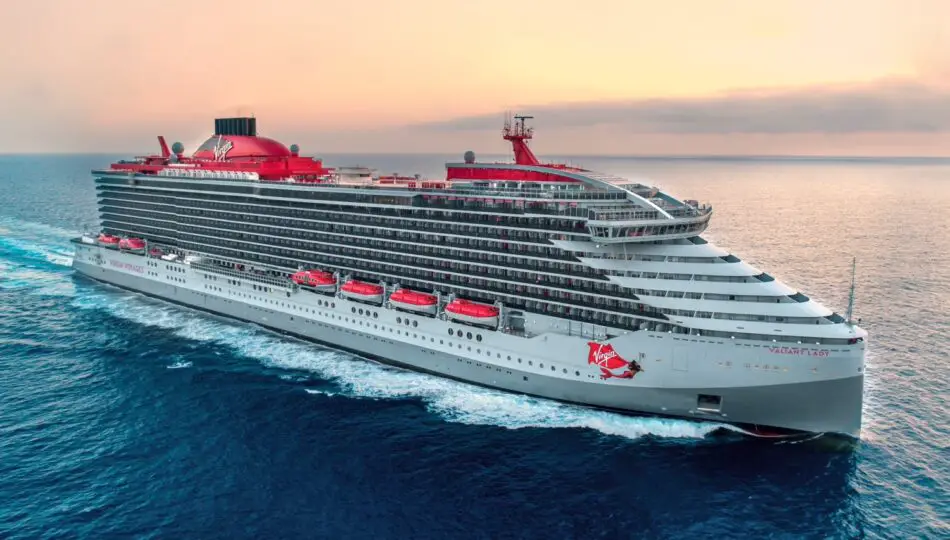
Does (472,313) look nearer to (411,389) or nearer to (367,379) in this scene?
(411,389)

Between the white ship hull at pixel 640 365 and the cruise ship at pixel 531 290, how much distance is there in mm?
98

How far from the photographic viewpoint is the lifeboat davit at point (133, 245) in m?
61.7

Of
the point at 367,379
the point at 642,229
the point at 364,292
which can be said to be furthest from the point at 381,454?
the point at 642,229

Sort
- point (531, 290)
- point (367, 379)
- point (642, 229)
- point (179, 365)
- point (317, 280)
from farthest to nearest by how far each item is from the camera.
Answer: point (317, 280) < point (179, 365) < point (367, 379) < point (531, 290) < point (642, 229)

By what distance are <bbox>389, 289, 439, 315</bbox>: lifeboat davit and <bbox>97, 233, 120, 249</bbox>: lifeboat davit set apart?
3943 centimetres

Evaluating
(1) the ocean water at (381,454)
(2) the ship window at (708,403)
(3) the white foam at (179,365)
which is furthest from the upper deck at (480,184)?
(3) the white foam at (179,365)

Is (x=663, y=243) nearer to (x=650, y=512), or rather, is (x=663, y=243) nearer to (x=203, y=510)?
(x=650, y=512)

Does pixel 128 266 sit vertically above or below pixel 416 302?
below

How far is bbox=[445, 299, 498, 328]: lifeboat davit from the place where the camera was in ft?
127

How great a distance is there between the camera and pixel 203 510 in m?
27.5

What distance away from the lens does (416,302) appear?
4131 centimetres

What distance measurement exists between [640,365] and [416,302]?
15.4 meters

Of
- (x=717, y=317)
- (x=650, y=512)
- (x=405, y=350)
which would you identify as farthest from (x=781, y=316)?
(x=405, y=350)

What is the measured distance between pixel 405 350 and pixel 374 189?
1224 centimetres
